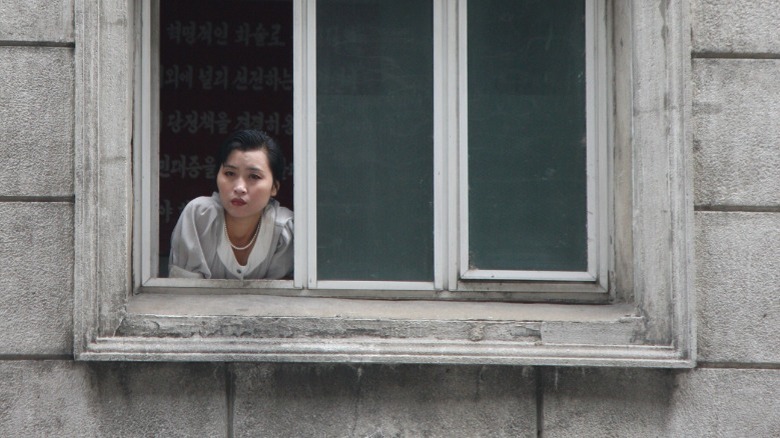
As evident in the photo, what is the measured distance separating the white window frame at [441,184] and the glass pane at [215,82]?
1709 mm

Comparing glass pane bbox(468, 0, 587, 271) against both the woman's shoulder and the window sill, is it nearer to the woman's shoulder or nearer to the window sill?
the window sill

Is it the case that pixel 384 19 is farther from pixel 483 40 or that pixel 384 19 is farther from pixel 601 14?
pixel 601 14

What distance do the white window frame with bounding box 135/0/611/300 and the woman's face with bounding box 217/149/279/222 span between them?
0.30 metres

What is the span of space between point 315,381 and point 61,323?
132cm

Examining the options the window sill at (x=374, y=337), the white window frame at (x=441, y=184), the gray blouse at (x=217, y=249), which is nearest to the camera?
the window sill at (x=374, y=337)

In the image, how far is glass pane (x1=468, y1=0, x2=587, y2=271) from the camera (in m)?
6.59

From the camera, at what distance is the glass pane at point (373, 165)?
6.58 metres

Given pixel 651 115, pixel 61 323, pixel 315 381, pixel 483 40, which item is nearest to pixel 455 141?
pixel 483 40

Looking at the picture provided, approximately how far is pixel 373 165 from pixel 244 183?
75cm

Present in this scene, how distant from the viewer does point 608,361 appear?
A: 6102 mm

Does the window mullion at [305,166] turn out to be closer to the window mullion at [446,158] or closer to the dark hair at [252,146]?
the dark hair at [252,146]

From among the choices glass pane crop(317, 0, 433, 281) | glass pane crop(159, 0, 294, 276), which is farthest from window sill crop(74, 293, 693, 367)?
glass pane crop(159, 0, 294, 276)

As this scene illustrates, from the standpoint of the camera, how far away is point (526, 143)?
662cm

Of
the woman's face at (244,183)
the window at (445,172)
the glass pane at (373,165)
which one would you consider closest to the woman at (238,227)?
the woman's face at (244,183)
